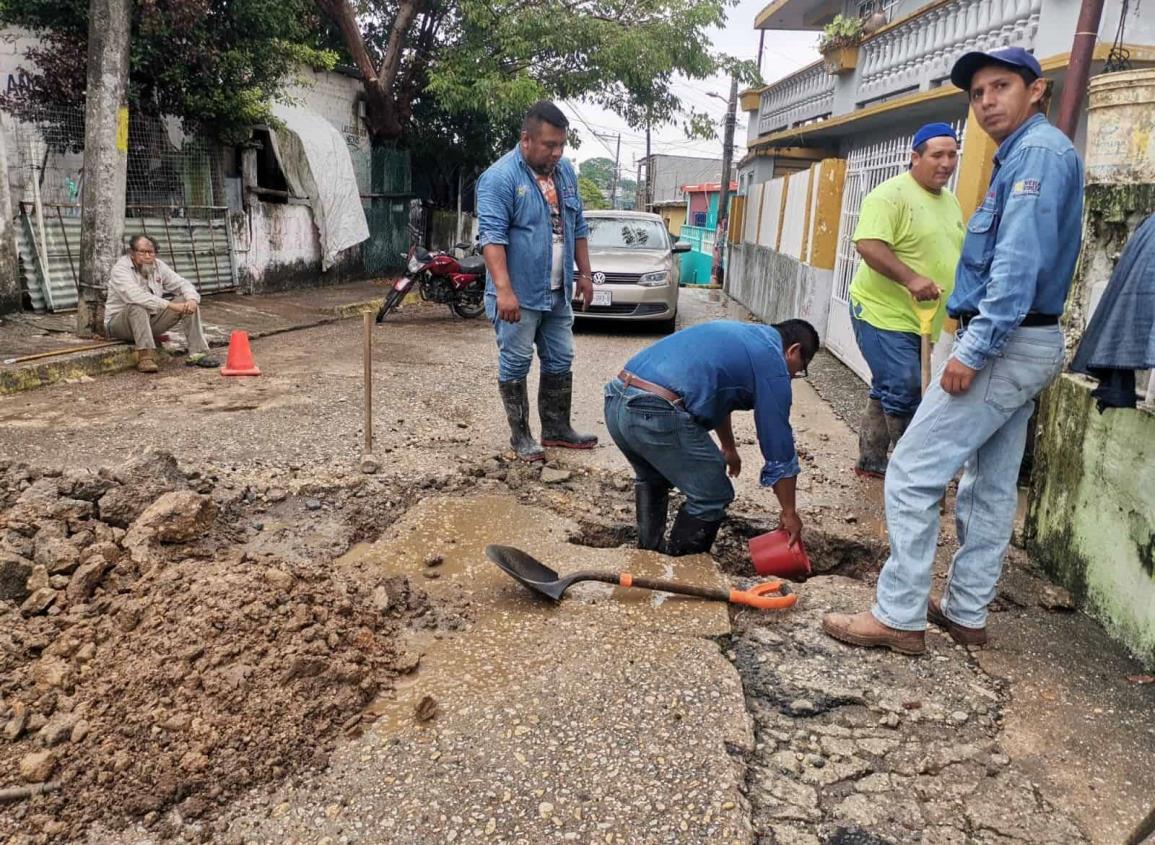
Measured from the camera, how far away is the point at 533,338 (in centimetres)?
496

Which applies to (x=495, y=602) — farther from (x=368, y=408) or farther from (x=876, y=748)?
(x=368, y=408)

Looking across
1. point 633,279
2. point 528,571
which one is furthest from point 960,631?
point 633,279

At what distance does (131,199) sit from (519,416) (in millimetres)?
7522

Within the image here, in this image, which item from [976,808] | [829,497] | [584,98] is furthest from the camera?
[584,98]

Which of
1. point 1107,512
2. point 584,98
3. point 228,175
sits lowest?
point 1107,512

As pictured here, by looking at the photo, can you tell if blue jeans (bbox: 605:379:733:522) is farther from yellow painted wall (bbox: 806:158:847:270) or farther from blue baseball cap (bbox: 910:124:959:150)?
yellow painted wall (bbox: 806:158:847:270)

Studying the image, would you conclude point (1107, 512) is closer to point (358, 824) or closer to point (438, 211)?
point (358, 824)

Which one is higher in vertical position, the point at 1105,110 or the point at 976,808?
the point at 1105,110

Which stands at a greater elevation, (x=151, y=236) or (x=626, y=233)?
(x=626, y=233)

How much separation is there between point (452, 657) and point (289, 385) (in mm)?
4575

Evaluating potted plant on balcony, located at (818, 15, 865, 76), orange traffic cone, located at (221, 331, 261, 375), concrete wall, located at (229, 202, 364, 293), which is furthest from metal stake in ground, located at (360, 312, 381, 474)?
potted plant on balcony, located at (818, 15, 865, 76)

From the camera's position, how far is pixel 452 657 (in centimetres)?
264

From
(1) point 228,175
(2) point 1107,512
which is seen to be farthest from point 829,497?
(1) point 228,175

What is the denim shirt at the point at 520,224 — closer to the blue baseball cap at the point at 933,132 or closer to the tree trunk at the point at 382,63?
the blue baseball cap at the point at 933,132
